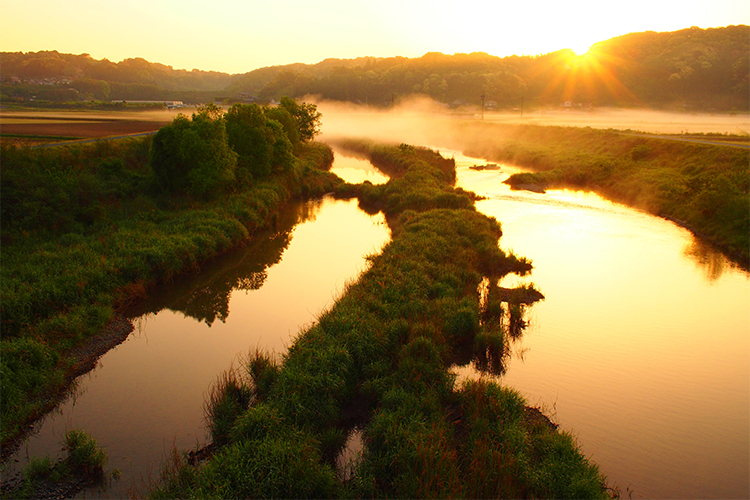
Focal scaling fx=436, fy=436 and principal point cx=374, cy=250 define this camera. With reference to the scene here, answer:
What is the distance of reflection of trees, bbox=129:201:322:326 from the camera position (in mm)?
A: 17281

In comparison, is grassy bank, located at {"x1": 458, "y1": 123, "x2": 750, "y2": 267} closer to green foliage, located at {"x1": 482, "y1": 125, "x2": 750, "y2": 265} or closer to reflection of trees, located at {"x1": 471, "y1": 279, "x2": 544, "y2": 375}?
green foliage, located at {"x1": 482, "y1": 125, "x2": 750, "y2": 265}

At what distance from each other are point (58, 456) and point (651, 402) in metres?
14.2

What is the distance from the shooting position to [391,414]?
962cm

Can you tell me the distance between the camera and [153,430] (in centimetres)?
1034

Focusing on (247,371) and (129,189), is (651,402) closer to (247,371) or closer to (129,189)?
(247,371)

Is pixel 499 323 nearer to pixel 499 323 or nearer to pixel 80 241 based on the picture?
pixel 499 323

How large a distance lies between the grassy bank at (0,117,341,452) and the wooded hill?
7197 cm

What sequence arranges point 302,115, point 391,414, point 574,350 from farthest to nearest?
point 302,115 → point 574,350 → point 391,414

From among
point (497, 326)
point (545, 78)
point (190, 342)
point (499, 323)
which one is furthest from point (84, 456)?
point (545, 78)

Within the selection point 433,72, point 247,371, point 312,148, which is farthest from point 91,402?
point 433,72

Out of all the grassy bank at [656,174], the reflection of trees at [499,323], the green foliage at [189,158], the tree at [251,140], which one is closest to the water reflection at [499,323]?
the reflection of trees at [499,323]

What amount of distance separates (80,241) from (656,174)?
4107 centimetres

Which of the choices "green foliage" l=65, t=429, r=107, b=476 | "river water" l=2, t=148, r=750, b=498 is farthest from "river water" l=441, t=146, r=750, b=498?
"green foliage" l=65, t=429, r=107, b=476

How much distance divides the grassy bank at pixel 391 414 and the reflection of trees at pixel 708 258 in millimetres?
10794
